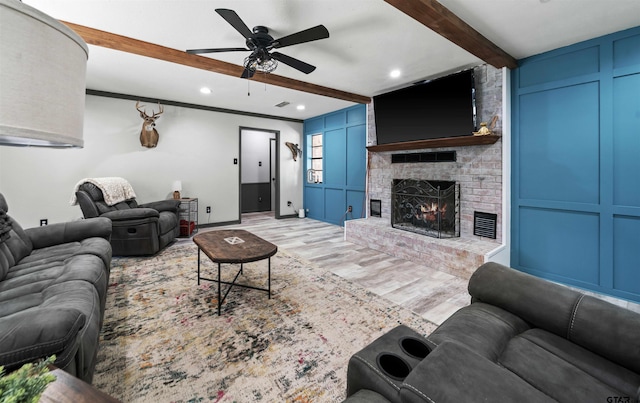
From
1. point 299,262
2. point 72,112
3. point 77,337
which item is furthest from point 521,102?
point 77,337

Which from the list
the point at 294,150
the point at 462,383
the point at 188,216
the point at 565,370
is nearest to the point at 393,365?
the point at 462,383

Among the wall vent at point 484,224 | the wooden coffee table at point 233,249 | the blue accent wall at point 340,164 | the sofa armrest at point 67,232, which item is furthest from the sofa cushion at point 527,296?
the blue accent wall at point 340,164

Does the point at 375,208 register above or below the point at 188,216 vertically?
above

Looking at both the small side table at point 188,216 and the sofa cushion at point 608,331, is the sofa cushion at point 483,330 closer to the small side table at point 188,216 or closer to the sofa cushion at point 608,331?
the sofa cushion at point 608,331

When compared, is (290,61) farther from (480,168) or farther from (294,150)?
(294,150)

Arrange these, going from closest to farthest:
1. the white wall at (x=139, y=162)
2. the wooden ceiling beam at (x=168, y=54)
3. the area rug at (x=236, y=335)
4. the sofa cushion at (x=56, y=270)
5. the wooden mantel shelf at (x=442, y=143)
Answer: the area rug at (x=236, y=335) → the sofa cushion at (x=56, y=270) → the wooden ceiling beam at (x=168, y=54) → the wooden mantel shelf at (x=442, y=143) → the white wall at (x=139, y=162)

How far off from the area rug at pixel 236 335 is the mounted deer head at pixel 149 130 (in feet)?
8.65

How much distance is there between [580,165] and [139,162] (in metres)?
6.24

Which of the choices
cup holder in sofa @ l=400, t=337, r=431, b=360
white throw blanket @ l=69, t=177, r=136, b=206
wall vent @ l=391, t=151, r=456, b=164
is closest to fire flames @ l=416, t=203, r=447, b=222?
wall vent @ l=391, t=151, r=456, b=164

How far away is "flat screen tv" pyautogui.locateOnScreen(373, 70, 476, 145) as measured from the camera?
11.2 feet

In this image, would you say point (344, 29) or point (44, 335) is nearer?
point (44, 335)

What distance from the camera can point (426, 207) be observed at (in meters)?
3.93

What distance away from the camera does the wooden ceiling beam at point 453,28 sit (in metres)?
2.03

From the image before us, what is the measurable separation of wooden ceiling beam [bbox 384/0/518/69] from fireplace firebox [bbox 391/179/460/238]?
1.50 metres
